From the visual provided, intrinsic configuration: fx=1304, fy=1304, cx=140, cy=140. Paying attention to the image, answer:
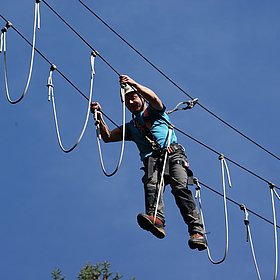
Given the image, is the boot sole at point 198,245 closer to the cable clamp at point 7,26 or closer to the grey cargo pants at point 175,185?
the grey cargo pants at point 175,185

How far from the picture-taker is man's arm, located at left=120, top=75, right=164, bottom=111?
13320 mm

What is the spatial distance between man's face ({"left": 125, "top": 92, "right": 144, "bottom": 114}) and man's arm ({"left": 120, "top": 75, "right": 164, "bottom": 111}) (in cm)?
26

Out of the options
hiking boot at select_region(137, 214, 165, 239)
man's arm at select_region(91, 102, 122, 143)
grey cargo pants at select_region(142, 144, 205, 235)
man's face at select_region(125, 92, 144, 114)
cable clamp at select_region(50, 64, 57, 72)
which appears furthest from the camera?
Answer: man's arm at select_region(91, 102, 122, 143)

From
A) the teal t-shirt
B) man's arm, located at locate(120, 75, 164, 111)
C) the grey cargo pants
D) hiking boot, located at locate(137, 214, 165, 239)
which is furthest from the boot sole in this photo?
man's arm, located at locate(120, 75, 164, 111)

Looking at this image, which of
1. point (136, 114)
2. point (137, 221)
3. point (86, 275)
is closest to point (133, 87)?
point (136, 114)

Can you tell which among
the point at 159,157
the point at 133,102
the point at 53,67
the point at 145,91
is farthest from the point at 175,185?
the point at 53,67

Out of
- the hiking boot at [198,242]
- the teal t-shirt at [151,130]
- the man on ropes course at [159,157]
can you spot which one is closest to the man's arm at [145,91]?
the man on ropes course at [159,157]

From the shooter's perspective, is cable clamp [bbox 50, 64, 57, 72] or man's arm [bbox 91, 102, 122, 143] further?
man's arm [bbox 91, 102, 122, 143]

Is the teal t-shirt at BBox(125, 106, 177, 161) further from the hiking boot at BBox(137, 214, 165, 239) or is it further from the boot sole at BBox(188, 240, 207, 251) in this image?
the boot sole at BBox(188, 240, 207, 251)

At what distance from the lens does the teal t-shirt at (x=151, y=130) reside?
13.8 metres

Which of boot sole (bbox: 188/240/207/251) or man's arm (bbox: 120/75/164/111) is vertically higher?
man's arm (bbox: 120/75/164/111)

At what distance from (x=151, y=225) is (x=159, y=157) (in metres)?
0.89

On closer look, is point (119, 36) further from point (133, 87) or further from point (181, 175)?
point (181, 175)

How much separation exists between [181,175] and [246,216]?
113cm
